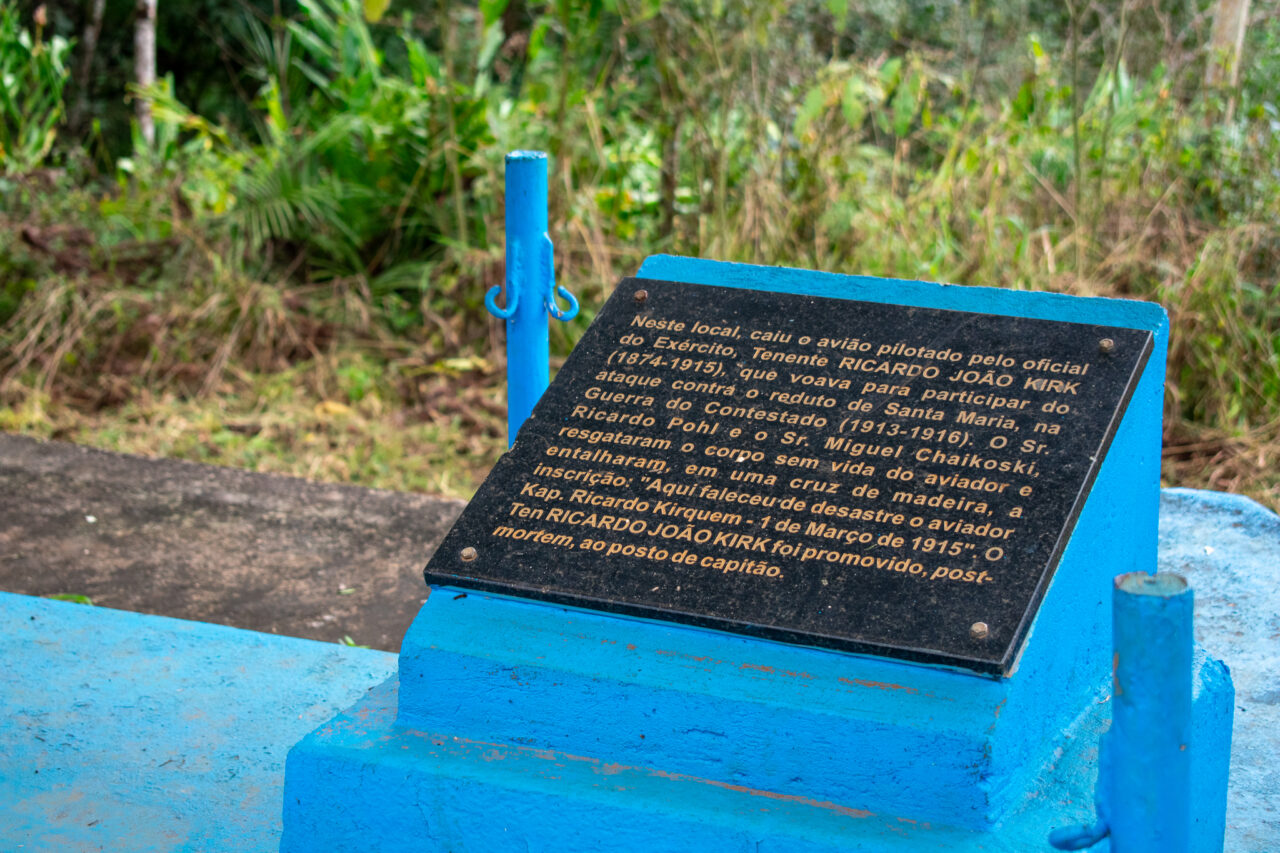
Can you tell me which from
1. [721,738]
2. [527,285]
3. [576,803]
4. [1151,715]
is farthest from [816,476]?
[527,285]

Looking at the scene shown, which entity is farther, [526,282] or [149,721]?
[526,282]

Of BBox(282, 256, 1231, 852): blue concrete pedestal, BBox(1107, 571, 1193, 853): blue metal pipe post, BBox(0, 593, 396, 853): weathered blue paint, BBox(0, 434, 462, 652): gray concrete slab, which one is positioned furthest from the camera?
BBox(0, 434, 462, 652): gray concrete slab

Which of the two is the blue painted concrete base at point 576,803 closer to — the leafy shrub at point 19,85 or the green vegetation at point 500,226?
the green vegetation at point 500,226

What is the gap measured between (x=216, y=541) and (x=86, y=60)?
6218 mm

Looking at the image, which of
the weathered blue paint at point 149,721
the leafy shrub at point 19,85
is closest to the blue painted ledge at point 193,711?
the weathered blue paint at point 149,721

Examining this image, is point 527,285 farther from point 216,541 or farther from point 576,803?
point 216,541

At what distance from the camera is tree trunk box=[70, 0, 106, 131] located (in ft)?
27.1

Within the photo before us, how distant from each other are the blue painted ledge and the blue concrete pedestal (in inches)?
16.4

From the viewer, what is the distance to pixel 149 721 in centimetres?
246

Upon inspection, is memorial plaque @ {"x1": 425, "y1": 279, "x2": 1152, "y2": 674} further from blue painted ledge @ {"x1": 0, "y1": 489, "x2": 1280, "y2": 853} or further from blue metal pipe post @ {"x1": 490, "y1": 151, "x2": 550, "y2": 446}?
blue painted ledge @ {"x1": 0, "y1": 489, "x2": 1280, "y2": 853}

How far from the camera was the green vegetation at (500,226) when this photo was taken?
4547 millimetres

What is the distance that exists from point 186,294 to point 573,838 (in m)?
4.06

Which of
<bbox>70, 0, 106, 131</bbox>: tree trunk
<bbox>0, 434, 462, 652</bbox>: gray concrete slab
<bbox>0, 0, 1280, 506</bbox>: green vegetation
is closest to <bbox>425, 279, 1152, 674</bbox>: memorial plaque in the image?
<bbox>0, 434, 462, 652</bbox>: gray concrete slab

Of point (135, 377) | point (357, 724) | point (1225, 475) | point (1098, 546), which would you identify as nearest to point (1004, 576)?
point (1098, 546)
